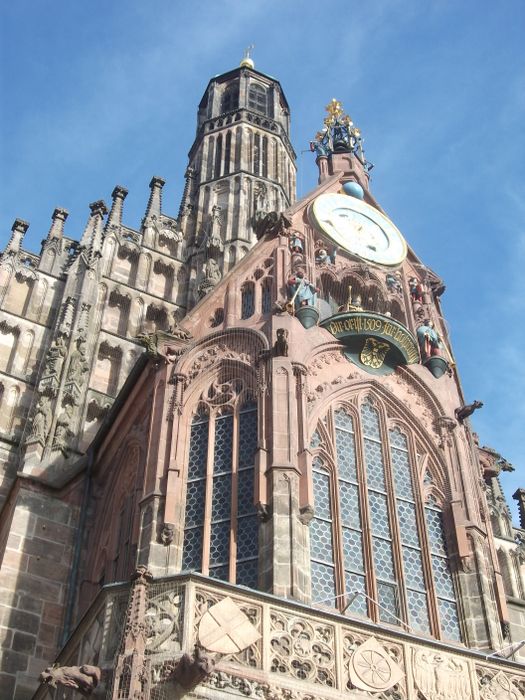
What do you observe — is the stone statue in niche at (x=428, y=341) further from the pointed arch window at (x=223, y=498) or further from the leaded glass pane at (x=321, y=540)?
the leaded glass pane at (x=321, y=540)

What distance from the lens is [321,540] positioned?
64.8 ft

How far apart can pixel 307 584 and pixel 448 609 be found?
3644 mm

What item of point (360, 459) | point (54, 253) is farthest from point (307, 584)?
point (54, 253)

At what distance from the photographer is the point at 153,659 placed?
15.4m

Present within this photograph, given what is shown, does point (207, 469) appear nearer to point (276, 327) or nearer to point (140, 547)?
point (140, 547)

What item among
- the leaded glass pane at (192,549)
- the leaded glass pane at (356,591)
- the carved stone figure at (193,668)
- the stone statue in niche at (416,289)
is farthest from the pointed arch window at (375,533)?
the stone statue in niche at (416,289)

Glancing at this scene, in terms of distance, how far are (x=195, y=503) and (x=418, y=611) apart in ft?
16.0

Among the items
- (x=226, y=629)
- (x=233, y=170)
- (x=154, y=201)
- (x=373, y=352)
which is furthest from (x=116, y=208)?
(x=226, y=629)

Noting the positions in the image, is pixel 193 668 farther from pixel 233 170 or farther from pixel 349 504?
pixel 233 170

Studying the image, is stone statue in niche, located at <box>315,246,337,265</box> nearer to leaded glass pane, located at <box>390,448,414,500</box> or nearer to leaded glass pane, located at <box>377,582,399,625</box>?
leaded glass pane, located at <box>390,448,414,500</box>

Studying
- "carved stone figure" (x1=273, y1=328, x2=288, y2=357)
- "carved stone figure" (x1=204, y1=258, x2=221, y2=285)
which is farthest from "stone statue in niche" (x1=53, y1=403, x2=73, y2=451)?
"carved stone figure" (x1=273, y1=328, x2=288, y2=357)

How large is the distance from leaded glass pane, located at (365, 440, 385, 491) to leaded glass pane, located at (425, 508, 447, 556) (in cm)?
118

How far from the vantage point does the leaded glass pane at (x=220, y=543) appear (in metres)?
19.3

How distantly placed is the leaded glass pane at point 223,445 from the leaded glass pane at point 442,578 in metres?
4.67
